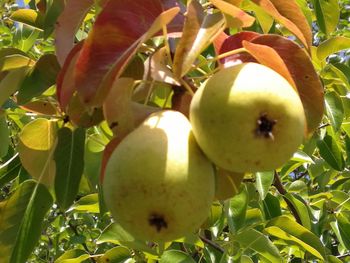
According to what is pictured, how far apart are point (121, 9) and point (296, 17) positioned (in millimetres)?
431

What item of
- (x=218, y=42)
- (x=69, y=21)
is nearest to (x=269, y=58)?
(x=218, y=42)

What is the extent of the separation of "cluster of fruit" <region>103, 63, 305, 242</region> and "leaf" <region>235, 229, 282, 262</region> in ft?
2.79

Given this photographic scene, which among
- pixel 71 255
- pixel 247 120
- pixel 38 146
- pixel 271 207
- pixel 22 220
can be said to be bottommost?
pixel 71 255

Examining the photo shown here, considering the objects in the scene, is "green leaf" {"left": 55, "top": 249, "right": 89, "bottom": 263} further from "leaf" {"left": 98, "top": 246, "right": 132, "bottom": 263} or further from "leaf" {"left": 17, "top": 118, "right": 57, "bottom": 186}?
"leaf" {"left": 17, "top": 118, "right": 57, "bottom": 186}

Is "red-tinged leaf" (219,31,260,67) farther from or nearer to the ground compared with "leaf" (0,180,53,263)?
farther from the ground

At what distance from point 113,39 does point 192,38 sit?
15 centimetres

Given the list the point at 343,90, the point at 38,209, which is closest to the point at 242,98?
the point at 38,209

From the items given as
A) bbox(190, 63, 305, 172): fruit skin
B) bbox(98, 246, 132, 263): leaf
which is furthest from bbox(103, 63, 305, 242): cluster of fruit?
bbox(98, 246, 132, 263): leaf

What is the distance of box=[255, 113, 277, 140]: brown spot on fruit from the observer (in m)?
0.98

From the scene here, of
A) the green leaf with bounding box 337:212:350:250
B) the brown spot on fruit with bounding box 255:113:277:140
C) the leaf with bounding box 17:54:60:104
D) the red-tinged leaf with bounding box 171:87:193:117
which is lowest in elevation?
the green leaf with bounding box 337:212:350:250

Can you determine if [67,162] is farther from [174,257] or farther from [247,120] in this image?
[247,120]

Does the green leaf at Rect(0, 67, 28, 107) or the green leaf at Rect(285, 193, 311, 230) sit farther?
the green leaf at Rect(285, 193, 311, 230)

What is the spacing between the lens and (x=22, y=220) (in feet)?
4.92

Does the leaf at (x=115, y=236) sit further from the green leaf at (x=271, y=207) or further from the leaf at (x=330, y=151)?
the leaf at (x=330, y=151)
